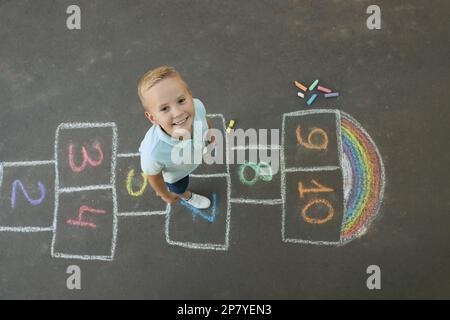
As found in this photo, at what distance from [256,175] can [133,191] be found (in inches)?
40.5

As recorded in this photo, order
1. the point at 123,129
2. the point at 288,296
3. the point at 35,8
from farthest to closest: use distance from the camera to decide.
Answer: the point at 35,8 < the point at 123,129 < the point at 288,296

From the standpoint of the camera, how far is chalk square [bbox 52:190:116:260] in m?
3.37

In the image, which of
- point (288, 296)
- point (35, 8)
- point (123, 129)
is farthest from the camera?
point (35, 8)

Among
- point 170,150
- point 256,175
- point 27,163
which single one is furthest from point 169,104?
point 27,163

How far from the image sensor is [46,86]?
3.68m

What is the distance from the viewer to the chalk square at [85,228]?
3371 mm

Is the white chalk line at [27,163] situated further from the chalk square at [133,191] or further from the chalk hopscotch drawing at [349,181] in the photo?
the chalk hopscotch drawing at [349,181]

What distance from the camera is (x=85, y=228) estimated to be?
340cm

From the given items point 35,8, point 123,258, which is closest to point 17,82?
point 35,8

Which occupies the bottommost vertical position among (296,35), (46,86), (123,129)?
(123,129)

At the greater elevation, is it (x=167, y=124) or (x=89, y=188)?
(x=167, y=124)

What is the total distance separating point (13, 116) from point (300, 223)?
264 cm

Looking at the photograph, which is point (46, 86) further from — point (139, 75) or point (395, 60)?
point (395, 60)

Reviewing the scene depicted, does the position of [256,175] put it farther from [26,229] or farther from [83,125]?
[26,229]
